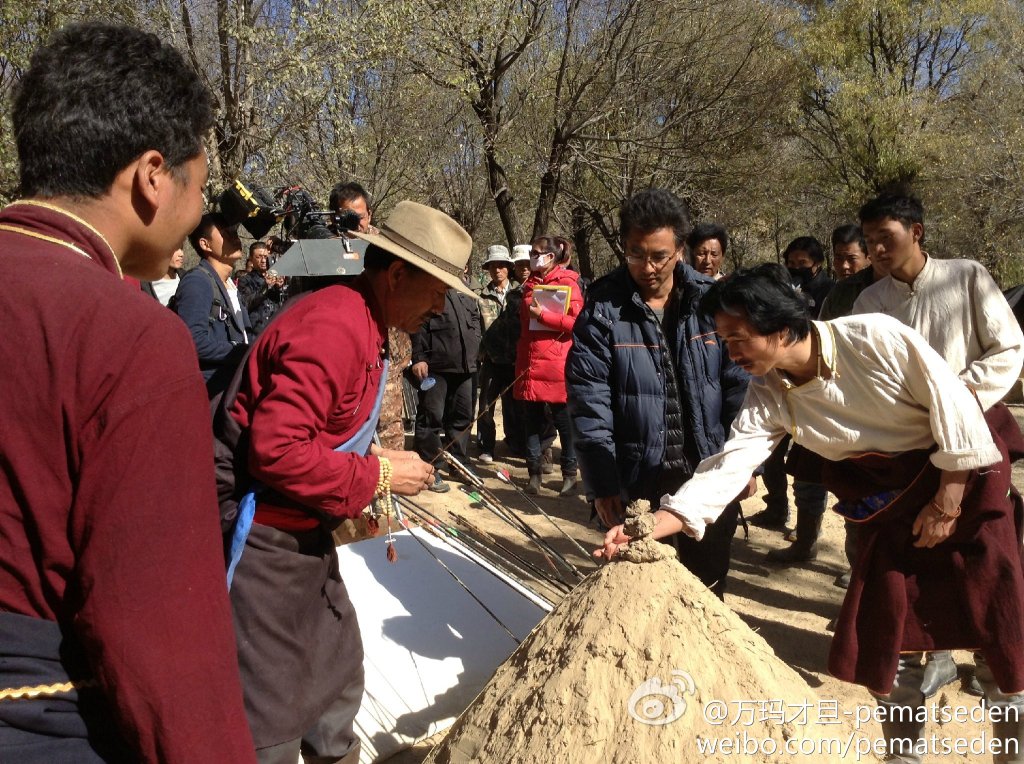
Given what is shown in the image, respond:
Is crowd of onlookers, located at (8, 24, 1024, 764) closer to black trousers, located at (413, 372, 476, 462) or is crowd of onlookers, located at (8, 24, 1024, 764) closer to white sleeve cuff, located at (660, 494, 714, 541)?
white sleeve cuff, located at (660, 494, 714, 541)

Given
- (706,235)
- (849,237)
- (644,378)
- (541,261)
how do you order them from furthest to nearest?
(541,261), (849,237), (706,235), (644,378)

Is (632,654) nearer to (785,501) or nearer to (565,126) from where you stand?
(785,501)

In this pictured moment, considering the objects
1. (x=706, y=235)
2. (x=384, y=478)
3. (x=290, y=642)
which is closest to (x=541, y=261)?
(x=706, y=235)

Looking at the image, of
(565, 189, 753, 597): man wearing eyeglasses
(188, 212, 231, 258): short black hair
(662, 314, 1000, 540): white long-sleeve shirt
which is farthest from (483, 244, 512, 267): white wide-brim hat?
(662, 314, 1000, 540): white long-sleeve shirt

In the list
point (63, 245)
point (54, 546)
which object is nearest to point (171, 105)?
point (63, 245)

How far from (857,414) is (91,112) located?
239 centimetres

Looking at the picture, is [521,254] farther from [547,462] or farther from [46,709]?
[46,709]

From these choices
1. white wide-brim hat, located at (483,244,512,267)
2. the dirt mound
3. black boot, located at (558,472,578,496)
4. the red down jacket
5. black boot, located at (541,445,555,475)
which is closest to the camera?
the dirt mound

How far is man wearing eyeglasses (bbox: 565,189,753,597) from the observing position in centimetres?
354

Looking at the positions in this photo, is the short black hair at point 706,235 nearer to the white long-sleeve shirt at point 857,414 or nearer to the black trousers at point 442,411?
the black trousers at point 442,411

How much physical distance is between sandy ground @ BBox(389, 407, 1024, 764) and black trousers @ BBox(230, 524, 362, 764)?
1327mm

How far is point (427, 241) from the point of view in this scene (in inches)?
92.6

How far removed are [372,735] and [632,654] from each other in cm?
179

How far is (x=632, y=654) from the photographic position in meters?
2.11
